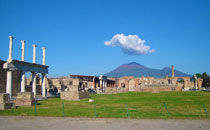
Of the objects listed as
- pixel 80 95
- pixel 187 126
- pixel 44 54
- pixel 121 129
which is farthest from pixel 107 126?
pixel 44 54

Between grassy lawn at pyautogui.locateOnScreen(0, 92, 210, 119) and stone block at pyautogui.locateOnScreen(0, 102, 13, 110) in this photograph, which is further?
stone block at pyautogui.locateOnScreen(0, 102, 13, 110)

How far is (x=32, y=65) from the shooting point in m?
30.7

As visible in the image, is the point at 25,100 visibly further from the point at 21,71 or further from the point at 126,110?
the point at 126,110

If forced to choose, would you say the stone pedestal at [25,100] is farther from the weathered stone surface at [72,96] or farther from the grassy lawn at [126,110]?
the weathered stone surface at [72,96]

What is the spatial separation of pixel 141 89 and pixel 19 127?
46.7m

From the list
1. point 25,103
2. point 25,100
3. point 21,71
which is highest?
point 21,71

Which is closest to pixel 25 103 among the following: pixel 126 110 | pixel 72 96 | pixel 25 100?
pixel 25 100

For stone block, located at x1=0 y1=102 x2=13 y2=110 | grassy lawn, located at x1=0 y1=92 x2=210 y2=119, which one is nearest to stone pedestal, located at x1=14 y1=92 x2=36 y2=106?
grassy lawn, located at x1=0 y1=92 x2=210 y2=119

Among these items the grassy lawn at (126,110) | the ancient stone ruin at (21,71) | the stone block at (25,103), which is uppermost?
the ancient stone ruin at (21,71)

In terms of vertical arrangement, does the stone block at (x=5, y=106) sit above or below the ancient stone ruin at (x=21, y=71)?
below

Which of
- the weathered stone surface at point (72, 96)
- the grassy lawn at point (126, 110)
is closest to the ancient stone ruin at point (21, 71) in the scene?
the grassy lawn at point (126, 110)

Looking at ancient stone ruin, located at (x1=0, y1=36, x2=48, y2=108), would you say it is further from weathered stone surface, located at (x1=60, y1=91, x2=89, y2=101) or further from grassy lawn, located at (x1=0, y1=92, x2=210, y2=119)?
weathered stone surface, located at (x1=60, y1=91, x2=89, y2=101)

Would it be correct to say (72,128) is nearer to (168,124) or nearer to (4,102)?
(168,124)

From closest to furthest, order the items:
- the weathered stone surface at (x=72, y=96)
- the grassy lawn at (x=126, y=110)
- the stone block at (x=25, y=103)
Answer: the grassy lawn at (x=126, y=110)
the stone block at (x=25, y=103)
the weathered stone surface at (x=72, y=96)
